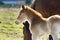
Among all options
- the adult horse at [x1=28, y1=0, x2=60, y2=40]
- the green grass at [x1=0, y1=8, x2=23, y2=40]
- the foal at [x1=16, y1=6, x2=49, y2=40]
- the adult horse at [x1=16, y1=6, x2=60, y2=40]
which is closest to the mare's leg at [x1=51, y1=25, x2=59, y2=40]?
the adult horse at [x1=16, y1=6, x2=60, y2=40]

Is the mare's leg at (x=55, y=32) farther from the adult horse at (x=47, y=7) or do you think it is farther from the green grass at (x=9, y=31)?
the green grass at (x=9, y=31)

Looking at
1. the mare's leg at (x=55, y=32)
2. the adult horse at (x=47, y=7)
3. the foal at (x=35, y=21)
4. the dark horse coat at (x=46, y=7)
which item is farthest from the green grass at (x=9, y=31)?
the mare's leg at (x=55, y=32)

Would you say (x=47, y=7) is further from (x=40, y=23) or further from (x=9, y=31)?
(x=9, y=31)

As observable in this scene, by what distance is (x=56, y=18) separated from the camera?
15.4ft

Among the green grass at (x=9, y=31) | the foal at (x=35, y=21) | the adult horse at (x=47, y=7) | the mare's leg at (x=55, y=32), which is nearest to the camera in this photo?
the mare's leg at (x=55, y=32)

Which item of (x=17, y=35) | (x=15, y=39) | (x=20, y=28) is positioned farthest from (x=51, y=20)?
(x=20, y=28)

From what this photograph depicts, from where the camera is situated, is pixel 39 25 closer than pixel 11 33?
Yes

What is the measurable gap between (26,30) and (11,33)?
257 cm

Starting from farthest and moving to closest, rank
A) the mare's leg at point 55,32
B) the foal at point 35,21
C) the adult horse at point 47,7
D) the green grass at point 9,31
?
the green grass at point 9,31 → the adult horse at point 47,7 → the foal at point 35,21 → the mare's leg at point 55,32

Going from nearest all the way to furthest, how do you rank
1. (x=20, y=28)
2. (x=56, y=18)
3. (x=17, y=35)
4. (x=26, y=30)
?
(x=56, y=18) → (x=26, y=30) → (x=17, y=35) → (x=20, y=28)

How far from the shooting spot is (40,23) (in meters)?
4.77

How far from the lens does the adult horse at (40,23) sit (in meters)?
4.65

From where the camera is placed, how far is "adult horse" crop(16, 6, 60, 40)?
4.65 metres

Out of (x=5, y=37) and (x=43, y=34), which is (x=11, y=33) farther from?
(x=43, y=34)
